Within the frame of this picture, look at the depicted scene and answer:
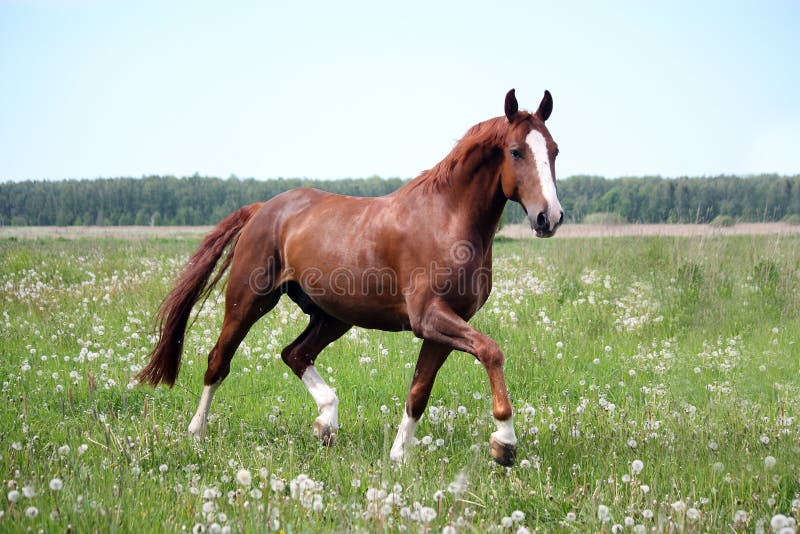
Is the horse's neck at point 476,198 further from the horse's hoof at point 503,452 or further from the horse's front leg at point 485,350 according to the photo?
the horse's hoof at point 503,452

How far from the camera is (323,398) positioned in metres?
5.77

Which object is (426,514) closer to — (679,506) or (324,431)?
(679,506)

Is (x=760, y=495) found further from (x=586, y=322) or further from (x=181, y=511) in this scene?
(x=586, y=322)

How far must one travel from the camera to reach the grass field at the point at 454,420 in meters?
3.69

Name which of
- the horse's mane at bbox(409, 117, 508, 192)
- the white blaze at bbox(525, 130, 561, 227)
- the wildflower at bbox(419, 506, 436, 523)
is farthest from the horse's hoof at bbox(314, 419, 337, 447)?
the white blaze at bbox(525, 130, 561, 227)

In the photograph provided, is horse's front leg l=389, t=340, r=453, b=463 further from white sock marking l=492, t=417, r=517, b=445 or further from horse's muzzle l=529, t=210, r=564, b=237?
horse's muzzle l=529, t=210, r=564, b=237

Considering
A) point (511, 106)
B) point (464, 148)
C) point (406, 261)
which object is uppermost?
point (511, 106)

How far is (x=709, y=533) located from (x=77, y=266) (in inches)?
614

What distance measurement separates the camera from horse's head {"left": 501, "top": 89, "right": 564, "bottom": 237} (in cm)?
433

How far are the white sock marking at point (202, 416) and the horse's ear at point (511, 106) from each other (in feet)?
11.0

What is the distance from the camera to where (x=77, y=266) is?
16.3 meters

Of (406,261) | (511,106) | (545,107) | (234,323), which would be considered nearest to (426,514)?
(406,261)

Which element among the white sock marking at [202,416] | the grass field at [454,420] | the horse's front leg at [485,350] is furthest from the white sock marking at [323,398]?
the horse's front leg at [485,350]

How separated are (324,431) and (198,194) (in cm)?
7713
